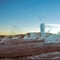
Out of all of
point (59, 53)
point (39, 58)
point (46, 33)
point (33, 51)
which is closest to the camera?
point (39, 58)

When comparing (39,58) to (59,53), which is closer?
(39,58)

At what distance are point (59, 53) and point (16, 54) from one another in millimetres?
525

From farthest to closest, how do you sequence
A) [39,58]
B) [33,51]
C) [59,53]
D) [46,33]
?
[46,33]
[59,53]
[33,51]
[39,58]

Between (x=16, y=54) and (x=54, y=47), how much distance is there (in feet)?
1.62

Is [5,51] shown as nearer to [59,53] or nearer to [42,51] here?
[42,51]

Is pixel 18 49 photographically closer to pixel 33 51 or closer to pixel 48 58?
pixel 33 51

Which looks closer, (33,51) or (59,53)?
(33,51)

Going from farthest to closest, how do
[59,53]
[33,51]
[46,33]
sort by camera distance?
[46,33], [59,53], [33,51]

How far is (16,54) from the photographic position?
1757mm

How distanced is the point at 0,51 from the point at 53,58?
0.56 metres

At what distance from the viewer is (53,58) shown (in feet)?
5.69

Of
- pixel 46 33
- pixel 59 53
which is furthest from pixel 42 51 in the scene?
pixel 46 33

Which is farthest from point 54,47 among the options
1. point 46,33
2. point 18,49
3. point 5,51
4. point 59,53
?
point 46,33

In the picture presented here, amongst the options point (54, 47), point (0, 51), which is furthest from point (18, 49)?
point (54, 47)
